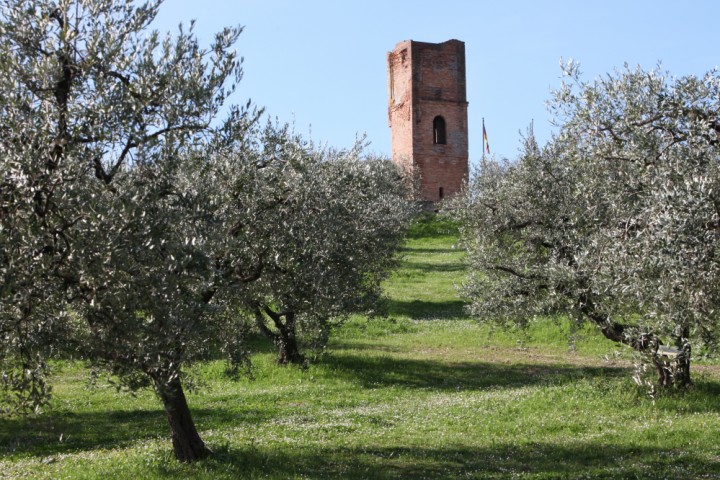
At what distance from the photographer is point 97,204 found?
824cm

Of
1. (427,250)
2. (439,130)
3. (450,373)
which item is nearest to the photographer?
(450,373)

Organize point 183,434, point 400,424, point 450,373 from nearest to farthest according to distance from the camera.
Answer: point 183,434 < point 400,424 < point 450,373

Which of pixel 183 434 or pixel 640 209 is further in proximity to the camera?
pixel 183 434

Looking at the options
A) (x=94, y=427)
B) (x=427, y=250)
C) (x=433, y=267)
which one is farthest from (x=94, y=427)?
(x=427, y=250)

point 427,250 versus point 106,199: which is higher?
point 106,199

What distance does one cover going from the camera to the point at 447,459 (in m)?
12.7

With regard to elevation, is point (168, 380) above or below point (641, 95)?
below

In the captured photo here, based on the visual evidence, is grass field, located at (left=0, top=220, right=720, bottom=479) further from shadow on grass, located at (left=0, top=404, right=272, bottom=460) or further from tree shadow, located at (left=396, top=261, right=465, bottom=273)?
tree shadow, located at (left=396, top=261, right=465, bottom=273)

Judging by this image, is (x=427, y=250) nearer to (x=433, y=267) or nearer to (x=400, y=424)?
(x=433, y=267)

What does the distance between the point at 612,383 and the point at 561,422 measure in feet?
10.9

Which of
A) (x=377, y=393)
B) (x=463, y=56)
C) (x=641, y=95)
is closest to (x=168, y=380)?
(x=641, y=95)

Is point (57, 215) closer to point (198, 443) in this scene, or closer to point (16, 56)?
point (16, 56)

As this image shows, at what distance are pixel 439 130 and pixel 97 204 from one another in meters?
59.8

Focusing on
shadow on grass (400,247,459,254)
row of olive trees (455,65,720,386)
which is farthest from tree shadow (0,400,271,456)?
shadow on grass (400,247,459,254)
